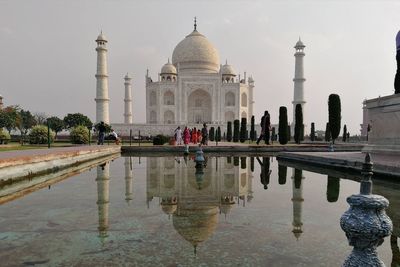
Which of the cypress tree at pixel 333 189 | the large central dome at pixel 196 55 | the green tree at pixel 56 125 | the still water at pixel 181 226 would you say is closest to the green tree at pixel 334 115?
the cypress tree at pixel 333 189

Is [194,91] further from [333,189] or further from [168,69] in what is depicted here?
[333,189]

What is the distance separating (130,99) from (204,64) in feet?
37.9

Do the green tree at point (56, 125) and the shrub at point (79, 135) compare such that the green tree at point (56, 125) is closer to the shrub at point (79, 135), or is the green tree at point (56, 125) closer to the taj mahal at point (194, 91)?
the taj mahal at point (194, 91)

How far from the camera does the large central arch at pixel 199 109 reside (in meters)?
45.5

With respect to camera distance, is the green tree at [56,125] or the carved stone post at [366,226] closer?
the carved stone post at [366,226]

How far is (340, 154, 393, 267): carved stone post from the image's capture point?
151 cm

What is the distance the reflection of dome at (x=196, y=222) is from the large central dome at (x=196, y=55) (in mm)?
41930

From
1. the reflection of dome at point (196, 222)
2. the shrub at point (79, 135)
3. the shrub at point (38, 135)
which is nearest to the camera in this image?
the reflection of dome at point (196, 222)

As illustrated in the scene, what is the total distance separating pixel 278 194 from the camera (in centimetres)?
455

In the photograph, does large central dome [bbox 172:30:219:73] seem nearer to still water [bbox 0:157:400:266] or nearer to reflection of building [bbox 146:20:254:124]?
reflection of building [bbox 146:20:254:124]

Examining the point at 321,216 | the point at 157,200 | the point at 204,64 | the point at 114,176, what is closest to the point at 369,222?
the point at 321,216

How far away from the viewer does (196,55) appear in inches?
1754

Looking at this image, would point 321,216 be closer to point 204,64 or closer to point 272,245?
point 272,245

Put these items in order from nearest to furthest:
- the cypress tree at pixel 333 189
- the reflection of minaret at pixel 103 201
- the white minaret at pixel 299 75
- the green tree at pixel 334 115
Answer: the reflection of minaret at pixel 103 201 < the cypress tree at pixel 333 189 < the green tree at pixel 334 115 < the white minaret at pixel 299 75
